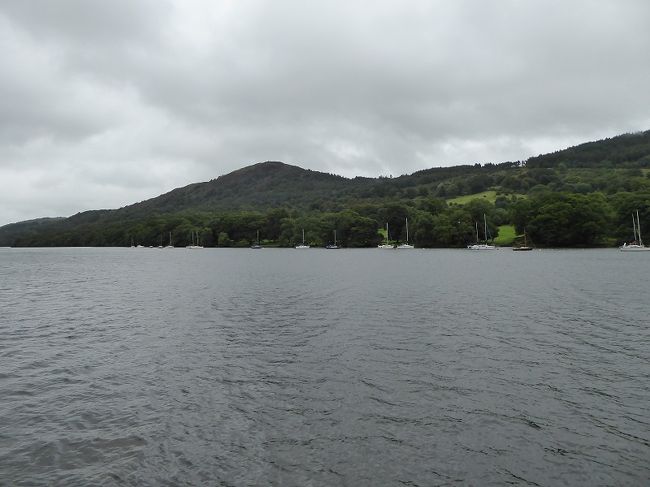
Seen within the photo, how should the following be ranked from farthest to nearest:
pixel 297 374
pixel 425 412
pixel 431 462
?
pixel 297 374
pixel 425 412
pixel 431 462

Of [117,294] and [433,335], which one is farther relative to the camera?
[117,294]

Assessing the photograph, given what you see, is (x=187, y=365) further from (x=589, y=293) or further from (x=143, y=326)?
(x=589, y=293)

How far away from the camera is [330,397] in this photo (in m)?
18.8

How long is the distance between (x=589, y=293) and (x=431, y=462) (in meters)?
43.0

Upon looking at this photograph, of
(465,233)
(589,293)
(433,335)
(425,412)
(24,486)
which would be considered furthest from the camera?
(465,233)

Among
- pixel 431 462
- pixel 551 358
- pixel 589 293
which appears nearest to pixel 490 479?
pixel 431 462

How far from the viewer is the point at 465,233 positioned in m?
194

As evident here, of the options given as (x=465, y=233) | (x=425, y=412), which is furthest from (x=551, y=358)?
(x=465, y=233)

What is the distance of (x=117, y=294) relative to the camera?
5672 centimetres

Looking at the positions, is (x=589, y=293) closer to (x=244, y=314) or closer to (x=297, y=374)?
(x=244, y=314)

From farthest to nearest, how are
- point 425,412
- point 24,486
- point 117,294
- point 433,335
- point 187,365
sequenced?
point 117,294, point 433,335, point 187,365, point 425,412, point 24,486

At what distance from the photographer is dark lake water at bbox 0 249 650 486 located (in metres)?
13.1

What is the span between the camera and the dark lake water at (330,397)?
13133mm

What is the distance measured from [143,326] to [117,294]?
24.4m
